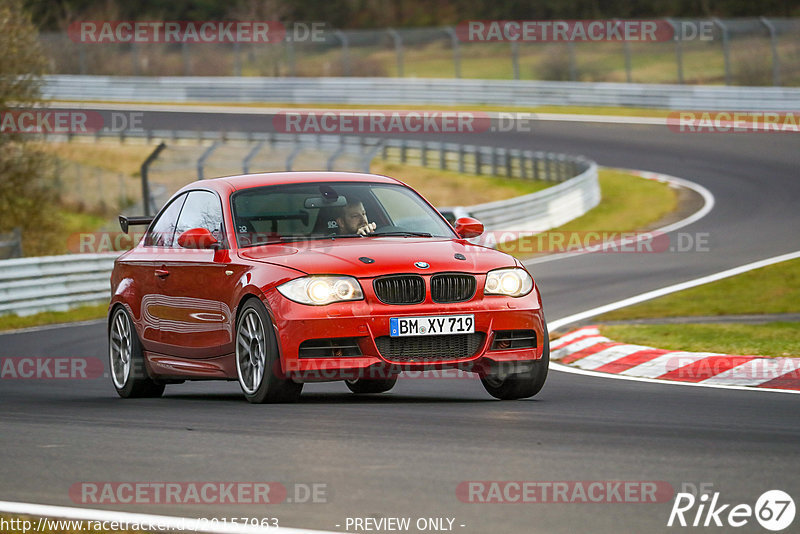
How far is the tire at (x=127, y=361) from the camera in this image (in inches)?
415

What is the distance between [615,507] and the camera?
5.48 meters

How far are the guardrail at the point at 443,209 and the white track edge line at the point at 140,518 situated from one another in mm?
14768

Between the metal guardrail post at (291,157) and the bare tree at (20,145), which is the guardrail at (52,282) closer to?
the metal guardrail post at (291,157)

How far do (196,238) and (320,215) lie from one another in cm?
86

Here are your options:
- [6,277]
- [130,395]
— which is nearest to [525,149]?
[6,277]

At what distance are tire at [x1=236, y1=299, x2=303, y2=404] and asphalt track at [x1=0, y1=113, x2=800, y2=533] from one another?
164mm

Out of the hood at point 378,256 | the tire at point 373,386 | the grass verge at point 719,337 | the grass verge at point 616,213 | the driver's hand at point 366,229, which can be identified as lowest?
the grass verge at point 616,213

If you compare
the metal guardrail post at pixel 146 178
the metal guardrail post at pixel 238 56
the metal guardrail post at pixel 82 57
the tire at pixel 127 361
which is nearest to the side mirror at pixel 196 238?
the tire at pixel 127 361

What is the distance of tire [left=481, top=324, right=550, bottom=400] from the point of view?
9086 mm

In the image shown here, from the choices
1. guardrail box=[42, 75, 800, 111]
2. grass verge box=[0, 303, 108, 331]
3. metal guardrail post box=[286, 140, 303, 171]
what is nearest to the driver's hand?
grass verge box=[0, 303, 108, 331]

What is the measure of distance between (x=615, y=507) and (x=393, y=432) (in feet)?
6.95

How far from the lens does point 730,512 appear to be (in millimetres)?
5332

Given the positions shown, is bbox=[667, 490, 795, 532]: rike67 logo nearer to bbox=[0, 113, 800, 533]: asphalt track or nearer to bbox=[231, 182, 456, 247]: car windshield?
bbox=[0, 113, 800, 533]: asphalt track

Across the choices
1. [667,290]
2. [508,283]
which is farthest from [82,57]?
[508,283]
